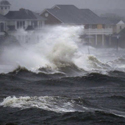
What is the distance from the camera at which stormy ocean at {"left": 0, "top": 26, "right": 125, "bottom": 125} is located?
15453 mm

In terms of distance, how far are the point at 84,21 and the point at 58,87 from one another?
33.5m

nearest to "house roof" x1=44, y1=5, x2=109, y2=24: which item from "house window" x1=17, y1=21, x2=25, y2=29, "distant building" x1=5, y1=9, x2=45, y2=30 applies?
"distant building" x1=5, y1=9, x2=45, y2=30

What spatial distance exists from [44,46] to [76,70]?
6034 millimetres

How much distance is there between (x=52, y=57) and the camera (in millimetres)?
30172

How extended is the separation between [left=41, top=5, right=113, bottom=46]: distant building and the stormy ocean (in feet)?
51.4

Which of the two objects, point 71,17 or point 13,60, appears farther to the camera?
point 71,17

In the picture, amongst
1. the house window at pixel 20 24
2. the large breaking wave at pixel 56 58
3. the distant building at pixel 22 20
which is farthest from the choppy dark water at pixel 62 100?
the house window at pixel 20 24

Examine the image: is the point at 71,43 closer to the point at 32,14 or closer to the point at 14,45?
the point at 14,45

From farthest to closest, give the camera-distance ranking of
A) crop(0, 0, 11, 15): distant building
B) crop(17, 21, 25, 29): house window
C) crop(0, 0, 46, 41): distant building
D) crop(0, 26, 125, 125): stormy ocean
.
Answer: crop(0, 0, 11, 15): distant building → crop(17, 21, 25, 29): house window → crop(0, 0, 46, 41): distant building → crop(0, 26, 125, 125): stormy ocean

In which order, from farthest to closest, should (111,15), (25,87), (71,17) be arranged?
(111,15), (71,17), (25,87)

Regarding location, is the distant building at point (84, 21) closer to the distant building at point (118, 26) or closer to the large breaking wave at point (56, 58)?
the distant building at point (118, 26)

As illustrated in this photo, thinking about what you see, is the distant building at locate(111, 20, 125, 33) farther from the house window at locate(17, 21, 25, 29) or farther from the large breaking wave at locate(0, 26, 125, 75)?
the large breaking wave at locate(0, 26, 125, 75)

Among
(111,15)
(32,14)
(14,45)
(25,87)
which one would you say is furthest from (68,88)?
(111,15)

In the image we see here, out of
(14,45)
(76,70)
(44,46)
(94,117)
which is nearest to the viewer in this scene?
(94,117)
